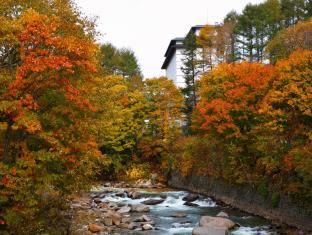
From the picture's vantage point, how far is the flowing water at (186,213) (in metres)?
21.9

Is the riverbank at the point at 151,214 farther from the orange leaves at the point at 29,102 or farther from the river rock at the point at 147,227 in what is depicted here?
the orange leaves at the point at 29,102

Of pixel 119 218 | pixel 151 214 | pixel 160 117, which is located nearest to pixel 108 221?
pixel 119 218

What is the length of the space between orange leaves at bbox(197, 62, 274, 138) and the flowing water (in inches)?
200

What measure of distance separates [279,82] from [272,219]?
7798mm

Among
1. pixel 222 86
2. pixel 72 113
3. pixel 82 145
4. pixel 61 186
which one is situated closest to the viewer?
pixel 72 113

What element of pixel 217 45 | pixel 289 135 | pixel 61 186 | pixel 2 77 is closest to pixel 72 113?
pixel 2 77

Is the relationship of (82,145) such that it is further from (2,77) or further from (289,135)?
(289,135)

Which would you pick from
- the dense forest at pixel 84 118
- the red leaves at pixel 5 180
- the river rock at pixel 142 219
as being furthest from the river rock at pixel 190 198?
the red leaves at pixel 5 180

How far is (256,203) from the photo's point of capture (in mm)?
26500

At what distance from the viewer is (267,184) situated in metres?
25.5

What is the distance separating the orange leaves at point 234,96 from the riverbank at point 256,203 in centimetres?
419

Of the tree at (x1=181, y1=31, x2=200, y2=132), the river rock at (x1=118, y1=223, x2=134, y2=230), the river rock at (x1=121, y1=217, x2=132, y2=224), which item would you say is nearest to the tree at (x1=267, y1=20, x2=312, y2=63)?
the tree at (x1=181, y1=31, x2=200, y2=132)

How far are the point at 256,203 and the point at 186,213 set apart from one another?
437cm

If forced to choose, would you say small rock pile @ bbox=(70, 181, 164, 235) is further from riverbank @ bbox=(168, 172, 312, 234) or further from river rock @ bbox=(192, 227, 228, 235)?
riverbank @ bbox=(168, 172, 312, 234)
